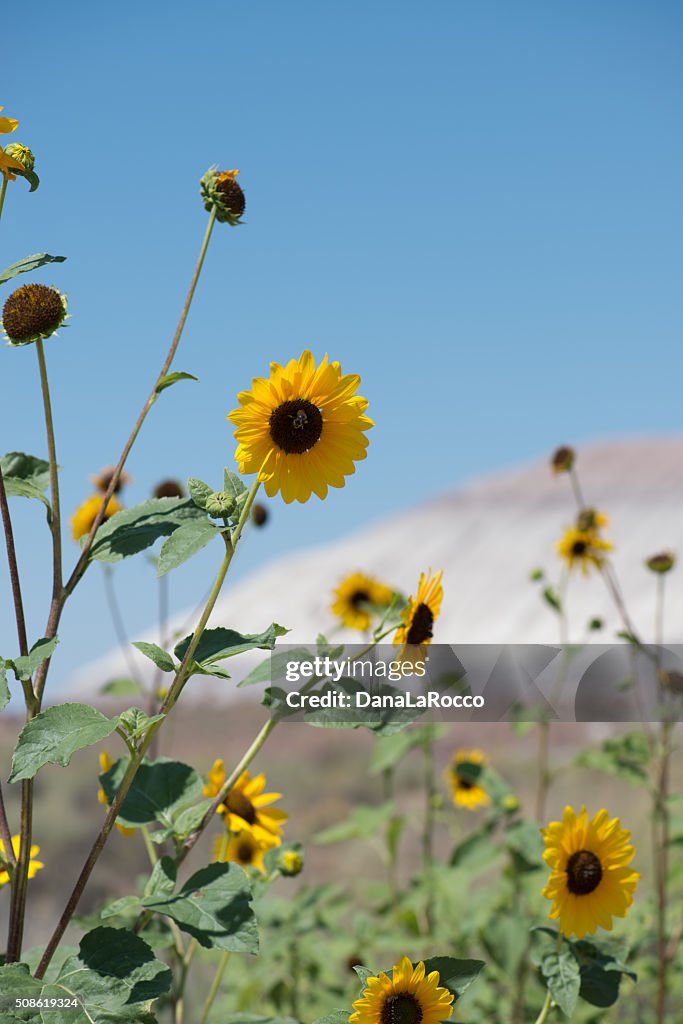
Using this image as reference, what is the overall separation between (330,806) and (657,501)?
20.7 metres

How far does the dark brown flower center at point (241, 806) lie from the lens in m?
1.74

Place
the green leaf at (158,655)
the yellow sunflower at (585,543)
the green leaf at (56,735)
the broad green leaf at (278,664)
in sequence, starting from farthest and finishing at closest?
the yellow sunflower at (585,543), the broad green leaf at (278,664), the green leaf at (158,655), the green leaf at (56,735)

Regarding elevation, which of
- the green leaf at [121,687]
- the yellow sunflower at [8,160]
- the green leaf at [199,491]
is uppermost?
the yellow sunflower at [8,160]

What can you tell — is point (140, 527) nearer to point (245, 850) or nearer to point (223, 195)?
point (223, 195)

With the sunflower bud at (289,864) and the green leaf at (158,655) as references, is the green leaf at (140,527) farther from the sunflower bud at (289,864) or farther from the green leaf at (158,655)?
the sunflower bud at (289,864)

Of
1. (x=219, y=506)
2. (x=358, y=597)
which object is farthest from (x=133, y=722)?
(x=358, y=597)

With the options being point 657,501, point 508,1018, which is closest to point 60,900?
point 508,1018

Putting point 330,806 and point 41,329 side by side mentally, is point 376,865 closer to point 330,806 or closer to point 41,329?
point 330,806

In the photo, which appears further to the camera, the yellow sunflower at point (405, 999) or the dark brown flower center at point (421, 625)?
the dark brown flower center at point (421, 625)

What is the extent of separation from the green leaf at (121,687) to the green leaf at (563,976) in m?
1.18

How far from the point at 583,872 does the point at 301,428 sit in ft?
2.66

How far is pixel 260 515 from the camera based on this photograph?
10.3 feet

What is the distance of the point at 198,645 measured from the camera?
129 centimetres

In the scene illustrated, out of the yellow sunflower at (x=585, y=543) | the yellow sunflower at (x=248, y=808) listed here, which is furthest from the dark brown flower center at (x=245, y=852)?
the yellow sunflower at (x=585, y=543)
